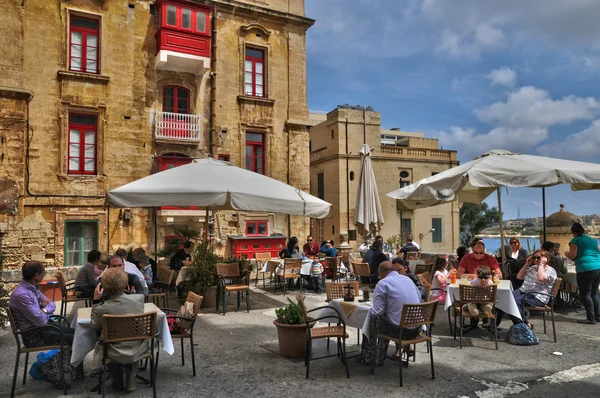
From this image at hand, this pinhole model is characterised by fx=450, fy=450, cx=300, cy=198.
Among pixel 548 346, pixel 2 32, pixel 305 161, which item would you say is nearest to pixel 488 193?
pixel 548 346

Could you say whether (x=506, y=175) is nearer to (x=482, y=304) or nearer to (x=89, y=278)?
(x=482, y=304)

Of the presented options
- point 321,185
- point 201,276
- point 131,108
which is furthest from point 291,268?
point 321,185

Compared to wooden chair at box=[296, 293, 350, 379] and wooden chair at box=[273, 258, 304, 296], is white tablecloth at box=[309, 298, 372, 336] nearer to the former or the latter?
wooden chair at box=[296, 293, 350, 379]

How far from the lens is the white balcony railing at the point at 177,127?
1644 centimetres

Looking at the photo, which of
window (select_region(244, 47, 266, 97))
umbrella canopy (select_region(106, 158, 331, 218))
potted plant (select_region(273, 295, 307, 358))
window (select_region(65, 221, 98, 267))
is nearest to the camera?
potted plant (select_region(273, 295, 307, 358))

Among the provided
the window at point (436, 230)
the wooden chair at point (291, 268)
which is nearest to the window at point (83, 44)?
the wooden chair at point (291, 268)

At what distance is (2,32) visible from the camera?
14125 millimetres

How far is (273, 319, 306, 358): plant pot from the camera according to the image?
6176 millimetres

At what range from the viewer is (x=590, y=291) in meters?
8.30

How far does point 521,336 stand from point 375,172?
25.3m

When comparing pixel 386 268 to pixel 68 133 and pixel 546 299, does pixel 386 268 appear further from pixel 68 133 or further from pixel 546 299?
pixel 68 133

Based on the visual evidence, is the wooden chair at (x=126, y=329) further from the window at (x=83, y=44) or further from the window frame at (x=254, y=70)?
the window frame at (x=254, y=70)

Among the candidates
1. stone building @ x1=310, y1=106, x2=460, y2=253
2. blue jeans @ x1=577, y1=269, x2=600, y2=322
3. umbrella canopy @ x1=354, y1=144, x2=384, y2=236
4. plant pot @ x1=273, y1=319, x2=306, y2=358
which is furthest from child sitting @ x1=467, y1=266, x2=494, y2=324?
stone building @ x1=310, y1=106, x2=460, y2=253

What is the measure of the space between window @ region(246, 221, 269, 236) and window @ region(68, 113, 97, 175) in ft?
19.8
